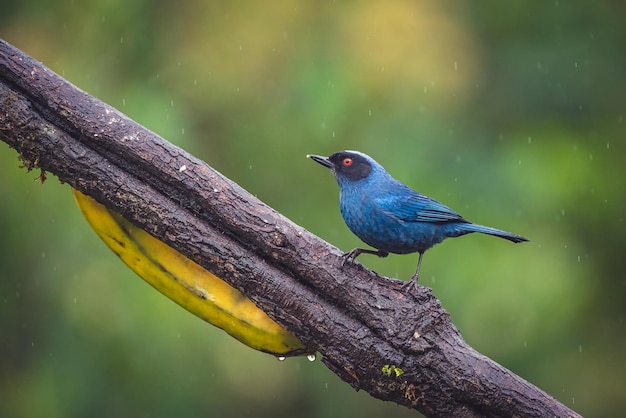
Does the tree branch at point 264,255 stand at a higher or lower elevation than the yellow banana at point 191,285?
higher

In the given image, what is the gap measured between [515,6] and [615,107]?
1265 mm

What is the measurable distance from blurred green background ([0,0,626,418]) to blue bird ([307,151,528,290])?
1307 millimetres

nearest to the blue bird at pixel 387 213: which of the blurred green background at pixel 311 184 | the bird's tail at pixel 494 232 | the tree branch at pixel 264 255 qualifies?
the bird's tail at pixel 494 232

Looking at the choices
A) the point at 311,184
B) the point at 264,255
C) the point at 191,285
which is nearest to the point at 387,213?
the point at 264,255

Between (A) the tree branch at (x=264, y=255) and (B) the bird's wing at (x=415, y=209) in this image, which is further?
(B) the bird's wing at (x=415, y=209)

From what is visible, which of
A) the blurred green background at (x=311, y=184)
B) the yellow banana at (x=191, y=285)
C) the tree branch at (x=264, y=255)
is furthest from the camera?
the blurred green background at (x=311, y=184)

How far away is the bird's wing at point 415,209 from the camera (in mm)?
4273

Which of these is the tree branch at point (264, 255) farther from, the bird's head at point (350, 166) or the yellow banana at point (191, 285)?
the bird's head at point (350, 166)

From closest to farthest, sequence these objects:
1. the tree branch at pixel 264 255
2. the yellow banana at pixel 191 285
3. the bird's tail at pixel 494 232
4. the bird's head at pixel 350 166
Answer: the tree branch at pixel 264 255
the yellow banana at pixel 191 285
the bird's tail at pixel 494 232
the bird's head at pixel 350 166

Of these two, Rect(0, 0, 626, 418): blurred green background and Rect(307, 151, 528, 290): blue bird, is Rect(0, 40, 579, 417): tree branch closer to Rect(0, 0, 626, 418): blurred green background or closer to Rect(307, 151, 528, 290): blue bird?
Rect(307, 151, 528, 290): blue bird

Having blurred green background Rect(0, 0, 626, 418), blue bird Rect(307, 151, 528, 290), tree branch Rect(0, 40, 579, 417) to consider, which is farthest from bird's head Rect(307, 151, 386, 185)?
blurred green background Rect(0, 0, 626, 418)

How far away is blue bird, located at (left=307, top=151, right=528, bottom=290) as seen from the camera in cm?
425

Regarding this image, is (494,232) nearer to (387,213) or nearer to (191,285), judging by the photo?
(387,213)

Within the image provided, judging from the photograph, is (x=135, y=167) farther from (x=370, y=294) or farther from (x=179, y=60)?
(x=179, y=60)
